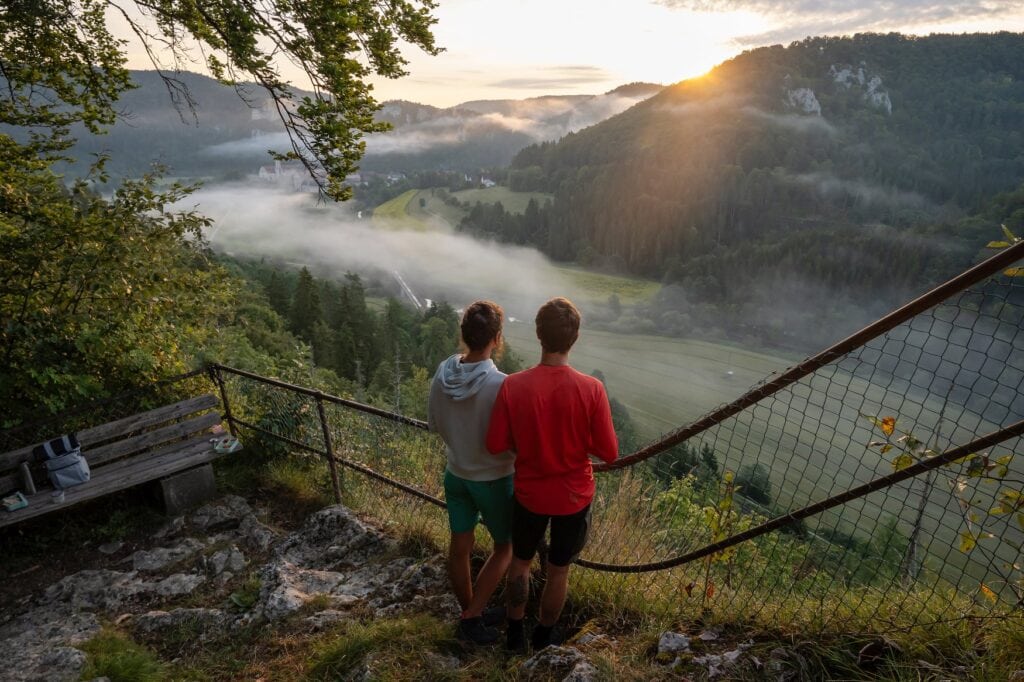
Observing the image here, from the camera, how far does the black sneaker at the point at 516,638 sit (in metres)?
3.32

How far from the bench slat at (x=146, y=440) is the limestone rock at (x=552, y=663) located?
4469mm

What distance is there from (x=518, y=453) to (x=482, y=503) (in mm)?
446

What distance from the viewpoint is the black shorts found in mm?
3043

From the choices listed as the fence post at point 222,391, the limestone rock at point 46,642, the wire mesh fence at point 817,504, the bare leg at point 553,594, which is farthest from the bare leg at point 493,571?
the fence post at point 222,391

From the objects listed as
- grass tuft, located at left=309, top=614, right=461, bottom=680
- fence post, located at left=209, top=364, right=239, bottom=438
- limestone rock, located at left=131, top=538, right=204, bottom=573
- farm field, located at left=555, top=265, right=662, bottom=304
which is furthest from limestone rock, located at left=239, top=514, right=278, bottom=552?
farm field, located at left=555, top=265, right=662, bottom=304

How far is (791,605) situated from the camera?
321 cm

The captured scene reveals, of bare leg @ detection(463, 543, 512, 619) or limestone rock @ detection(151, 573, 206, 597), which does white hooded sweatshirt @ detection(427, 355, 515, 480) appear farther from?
limestone rock @ detection(151, 573, 206, 597)

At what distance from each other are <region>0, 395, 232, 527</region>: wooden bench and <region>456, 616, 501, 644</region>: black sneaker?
3.70m

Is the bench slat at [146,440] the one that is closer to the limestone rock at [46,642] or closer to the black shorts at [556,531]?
the limestone rock at [46,642]

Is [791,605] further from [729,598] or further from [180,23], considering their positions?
[180,23]

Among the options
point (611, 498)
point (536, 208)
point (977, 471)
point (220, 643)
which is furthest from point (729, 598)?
point (536, 208)

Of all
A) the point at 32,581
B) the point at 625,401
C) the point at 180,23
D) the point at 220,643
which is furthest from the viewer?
the point at 625,401

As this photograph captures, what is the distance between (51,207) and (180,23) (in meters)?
2.30

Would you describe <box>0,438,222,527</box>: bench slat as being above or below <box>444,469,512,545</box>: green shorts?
below
